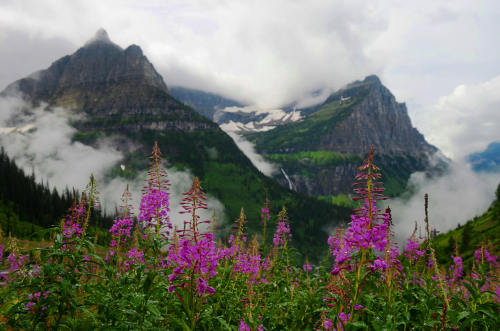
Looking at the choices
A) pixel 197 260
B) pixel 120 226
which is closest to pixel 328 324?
pixel 197 260

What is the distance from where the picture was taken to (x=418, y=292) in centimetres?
940

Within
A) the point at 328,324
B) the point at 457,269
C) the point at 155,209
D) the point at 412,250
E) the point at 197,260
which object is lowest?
the point at 457,269

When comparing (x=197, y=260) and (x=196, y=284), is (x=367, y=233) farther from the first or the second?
(x=196, y=284)

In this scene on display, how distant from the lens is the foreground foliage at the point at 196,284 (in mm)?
5359

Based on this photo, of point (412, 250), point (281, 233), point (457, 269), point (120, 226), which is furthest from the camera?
point (281, 233)

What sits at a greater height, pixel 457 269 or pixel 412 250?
pixel 412 250

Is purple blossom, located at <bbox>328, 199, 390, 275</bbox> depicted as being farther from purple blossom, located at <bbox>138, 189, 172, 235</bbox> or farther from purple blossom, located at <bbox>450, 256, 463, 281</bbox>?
purple blossom, located at <bbox>450, 256, 463, 281</bbox>

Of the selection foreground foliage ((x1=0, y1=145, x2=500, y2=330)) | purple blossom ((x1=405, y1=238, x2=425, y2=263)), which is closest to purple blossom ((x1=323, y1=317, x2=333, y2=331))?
foreground foliage ((x1=0, y1=145, x2=500, y2=330))

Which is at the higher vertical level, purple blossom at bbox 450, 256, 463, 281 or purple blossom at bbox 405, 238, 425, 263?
purple blossom at bbox 405, 238, 425, 263

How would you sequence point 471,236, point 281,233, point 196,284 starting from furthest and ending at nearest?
point 471,236, point 281,233, point 196,284

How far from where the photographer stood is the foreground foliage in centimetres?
536

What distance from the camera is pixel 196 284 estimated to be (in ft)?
17.6

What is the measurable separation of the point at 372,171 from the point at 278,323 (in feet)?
19.6

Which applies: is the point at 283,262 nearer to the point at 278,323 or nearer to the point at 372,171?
the point at 278,323
